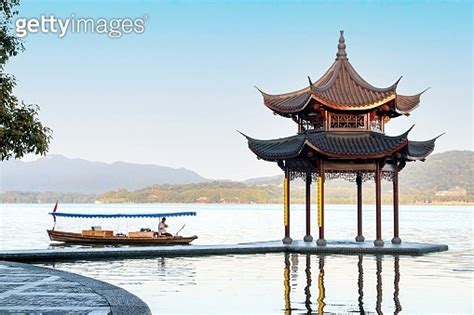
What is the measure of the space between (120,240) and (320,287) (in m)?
20.2

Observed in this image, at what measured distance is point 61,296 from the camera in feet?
43.5

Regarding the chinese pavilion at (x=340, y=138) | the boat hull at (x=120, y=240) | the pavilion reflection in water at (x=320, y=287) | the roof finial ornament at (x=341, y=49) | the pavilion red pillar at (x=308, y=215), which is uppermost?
the roof finial ornament at (x=341, y=49)

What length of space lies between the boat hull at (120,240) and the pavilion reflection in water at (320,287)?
1035 centimetres

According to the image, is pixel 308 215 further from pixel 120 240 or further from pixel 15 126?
pixel 15 126

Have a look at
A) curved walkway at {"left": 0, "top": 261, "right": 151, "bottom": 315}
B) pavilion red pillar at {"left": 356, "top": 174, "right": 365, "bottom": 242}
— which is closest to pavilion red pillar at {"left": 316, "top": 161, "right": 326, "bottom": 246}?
pavilion red pillar at {"left": 356, "top": 174, "right": 365, "bottom": 242}

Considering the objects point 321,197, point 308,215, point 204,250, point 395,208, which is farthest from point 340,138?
point 204,250

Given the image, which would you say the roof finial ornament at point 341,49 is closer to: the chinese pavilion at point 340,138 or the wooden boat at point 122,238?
the chinese pavilion at point 340,138

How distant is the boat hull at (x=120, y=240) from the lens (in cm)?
3494

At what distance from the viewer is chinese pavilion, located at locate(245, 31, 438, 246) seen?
28750mm

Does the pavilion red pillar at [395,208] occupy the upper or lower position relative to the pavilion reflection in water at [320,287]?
upper

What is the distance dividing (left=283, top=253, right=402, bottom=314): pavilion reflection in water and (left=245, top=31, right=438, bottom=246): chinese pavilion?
4.47 meters

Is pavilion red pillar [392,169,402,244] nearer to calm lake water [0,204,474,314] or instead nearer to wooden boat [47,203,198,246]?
calm lake water [0,204,474,314]

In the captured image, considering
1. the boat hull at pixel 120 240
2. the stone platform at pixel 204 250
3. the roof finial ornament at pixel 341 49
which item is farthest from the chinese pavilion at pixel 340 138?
the boat hull at pixel 120 240

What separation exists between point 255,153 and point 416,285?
46.7 ft
